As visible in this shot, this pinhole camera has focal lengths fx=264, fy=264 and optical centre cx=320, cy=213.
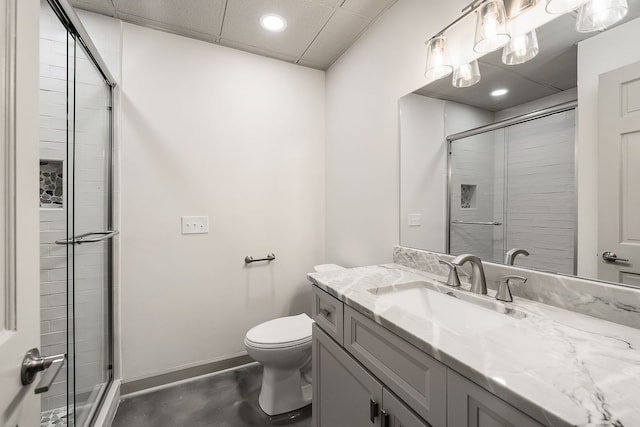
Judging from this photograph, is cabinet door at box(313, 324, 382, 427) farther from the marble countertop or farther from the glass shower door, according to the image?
the glass shower door

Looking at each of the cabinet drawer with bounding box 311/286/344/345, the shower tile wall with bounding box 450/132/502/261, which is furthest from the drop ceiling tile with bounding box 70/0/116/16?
the shower tile wall with bounding box 450/132/502/261

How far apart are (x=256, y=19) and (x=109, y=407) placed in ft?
8.15

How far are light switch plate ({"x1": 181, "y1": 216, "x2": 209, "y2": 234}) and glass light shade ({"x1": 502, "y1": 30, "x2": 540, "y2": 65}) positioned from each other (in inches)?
76.0

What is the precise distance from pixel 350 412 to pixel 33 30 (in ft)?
4.70

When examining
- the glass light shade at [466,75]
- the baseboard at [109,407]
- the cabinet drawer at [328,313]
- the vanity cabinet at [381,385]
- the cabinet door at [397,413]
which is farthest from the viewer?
the baseboard at [109,407]

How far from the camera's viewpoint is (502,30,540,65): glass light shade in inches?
38.0

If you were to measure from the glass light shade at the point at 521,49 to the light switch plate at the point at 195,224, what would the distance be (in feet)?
6.33

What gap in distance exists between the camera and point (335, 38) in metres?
1.91

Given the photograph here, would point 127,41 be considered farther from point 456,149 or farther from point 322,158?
point 456,149

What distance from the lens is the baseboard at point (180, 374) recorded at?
1736 mm

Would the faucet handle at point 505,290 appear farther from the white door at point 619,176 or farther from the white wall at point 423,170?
the white wall at point 423,170

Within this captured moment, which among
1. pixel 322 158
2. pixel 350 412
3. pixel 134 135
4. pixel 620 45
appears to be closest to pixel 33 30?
pixel 134 135

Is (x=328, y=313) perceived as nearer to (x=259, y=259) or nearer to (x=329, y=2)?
(x=259, y=259)

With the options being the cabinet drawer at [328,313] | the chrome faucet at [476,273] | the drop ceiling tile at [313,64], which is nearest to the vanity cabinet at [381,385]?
the cabinet drawer at [328,313]
